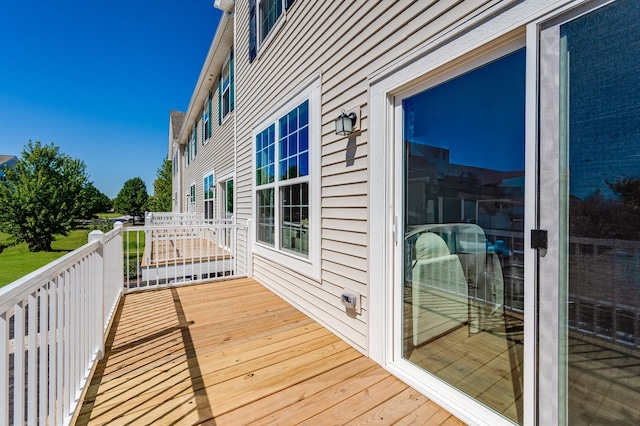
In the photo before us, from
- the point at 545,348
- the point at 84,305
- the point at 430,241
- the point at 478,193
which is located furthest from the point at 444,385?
the point at 84,305

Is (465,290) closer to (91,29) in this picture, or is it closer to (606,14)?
(606,14)

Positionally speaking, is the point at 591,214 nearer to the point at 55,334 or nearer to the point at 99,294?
the point at 55,334

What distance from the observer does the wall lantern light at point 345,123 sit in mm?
2633

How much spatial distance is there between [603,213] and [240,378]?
238cm

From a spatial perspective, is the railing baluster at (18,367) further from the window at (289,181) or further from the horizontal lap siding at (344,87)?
the window at (289,181)

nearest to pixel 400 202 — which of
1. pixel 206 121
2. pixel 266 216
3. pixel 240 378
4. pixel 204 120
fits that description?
pixel 240 378

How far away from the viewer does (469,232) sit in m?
1.81

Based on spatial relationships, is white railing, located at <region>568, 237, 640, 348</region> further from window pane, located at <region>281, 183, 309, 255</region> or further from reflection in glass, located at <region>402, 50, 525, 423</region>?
window pane, located at <region>281, 183, 309, 255</region>

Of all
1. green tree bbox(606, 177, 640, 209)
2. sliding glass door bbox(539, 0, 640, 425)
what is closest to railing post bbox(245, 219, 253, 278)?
sliding glass door bbox(539, 0, 640, 425)

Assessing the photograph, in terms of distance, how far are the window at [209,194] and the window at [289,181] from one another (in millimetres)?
4592

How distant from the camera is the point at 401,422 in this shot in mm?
1733

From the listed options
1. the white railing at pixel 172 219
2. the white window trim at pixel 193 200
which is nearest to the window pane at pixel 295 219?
the white railing at pixel 172 219

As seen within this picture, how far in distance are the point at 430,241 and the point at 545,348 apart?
0.88m

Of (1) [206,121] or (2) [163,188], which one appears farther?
(2) [163,188]
